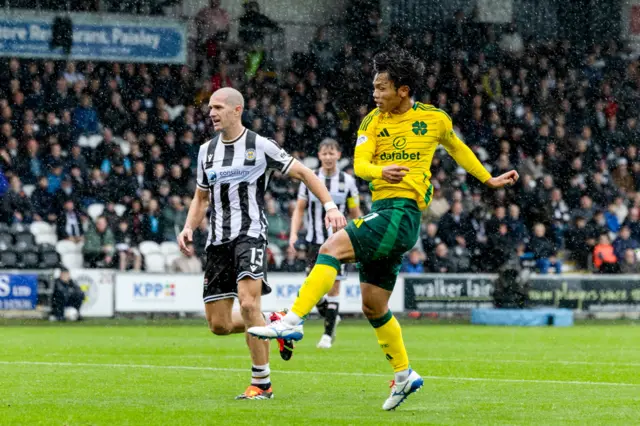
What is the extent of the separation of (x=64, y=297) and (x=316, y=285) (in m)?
14.7

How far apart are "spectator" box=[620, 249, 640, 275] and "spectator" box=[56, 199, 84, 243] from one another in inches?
447

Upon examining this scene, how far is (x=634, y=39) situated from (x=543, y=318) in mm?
12243

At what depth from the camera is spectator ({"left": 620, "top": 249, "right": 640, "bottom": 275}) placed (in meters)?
26.0

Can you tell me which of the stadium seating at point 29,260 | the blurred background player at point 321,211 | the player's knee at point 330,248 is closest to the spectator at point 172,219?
the stadium seating at point 29,260

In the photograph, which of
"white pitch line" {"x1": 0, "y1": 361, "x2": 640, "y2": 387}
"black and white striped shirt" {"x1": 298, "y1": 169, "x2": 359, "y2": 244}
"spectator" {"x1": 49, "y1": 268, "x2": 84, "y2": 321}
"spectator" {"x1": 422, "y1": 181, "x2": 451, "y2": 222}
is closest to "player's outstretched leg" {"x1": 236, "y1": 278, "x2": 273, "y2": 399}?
"white pitch line" {"x1": 0, "y1": 361, "x2": 640, "y2": 387}

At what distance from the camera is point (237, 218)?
340 inches

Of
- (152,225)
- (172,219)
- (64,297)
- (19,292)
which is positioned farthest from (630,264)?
(19,292)

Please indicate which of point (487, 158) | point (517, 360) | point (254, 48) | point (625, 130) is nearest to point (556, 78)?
point (625, 130)

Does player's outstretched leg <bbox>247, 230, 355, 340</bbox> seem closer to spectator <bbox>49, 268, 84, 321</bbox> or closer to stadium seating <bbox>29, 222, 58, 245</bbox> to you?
spectator <bbox>49, 268, 84, 321</bbox>

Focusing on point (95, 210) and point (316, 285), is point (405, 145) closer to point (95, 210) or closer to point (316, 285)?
point (316, 285)

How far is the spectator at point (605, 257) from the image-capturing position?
25859 millimetres

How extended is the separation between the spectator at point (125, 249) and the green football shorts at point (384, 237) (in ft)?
48.9

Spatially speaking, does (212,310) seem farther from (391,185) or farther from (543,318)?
(543,318)

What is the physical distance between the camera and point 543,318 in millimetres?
22484
